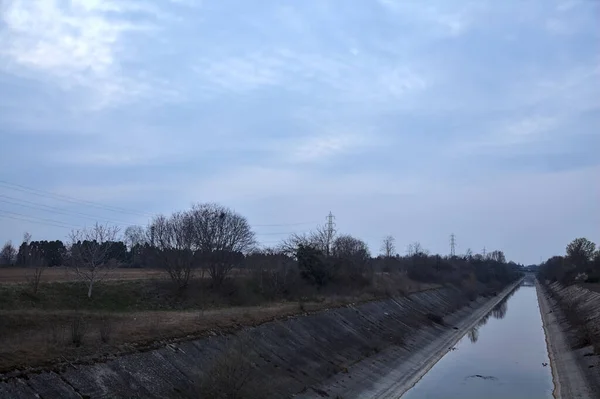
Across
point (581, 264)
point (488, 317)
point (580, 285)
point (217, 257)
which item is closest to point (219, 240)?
point (217, 257)

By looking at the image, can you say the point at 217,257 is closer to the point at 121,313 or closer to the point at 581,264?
the point at 121,313

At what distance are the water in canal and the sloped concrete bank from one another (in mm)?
1405

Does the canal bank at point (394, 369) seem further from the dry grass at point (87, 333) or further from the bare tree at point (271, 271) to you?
the bare tree at point (271, 271)

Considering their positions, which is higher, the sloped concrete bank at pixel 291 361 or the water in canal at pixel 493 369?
the sloped concrete bank at pixel 291 361

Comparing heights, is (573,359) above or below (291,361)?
below

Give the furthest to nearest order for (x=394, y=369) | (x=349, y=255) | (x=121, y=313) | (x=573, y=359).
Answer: (x=349, y=255)
(x=573, y=359)
(x=394, y=369)
(x=121, y=313)

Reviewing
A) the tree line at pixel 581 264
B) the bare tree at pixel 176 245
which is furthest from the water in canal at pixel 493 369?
the tree line at pixel 581 264

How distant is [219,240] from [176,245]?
4.90m

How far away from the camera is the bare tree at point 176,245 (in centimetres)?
5053

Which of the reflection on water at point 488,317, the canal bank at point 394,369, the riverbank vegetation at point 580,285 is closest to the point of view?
the canal bank at point 394,369

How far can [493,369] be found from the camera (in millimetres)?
42562

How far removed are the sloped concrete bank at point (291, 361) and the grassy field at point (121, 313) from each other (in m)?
0.86

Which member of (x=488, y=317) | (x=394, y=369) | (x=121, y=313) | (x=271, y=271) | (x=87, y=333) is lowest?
(x=394, y=369)

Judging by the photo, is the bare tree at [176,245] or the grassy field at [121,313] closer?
the grassy field at [121,313]
